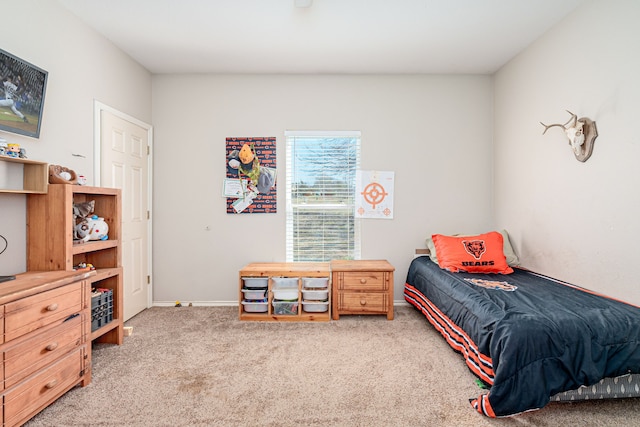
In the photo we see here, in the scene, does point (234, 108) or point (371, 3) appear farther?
point (234, 108)

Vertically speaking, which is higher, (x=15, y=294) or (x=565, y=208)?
(x=565, y=208)

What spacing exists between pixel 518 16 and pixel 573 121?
3.15 ft

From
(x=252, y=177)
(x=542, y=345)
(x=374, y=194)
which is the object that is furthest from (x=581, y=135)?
→ (x=252, y=177)

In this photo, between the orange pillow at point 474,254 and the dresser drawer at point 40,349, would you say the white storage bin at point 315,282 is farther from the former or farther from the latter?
the dresser drawer at point 40,349

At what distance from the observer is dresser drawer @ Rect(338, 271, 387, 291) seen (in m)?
3.19

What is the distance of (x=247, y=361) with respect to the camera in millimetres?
2396

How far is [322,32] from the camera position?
9.23ft

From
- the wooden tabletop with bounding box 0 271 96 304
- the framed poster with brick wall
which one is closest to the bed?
the framed poster with brick wall

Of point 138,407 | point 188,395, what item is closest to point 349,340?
point 188,395

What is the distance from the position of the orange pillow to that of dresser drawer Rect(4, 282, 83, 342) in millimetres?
2919

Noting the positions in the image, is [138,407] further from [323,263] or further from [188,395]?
[323,263]

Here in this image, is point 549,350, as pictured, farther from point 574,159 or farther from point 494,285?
point 574,159

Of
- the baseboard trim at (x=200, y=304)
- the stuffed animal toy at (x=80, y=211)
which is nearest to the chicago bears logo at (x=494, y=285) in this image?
the baseboard trim at (x=200, y=304)

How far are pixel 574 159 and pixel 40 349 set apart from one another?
3.85m
